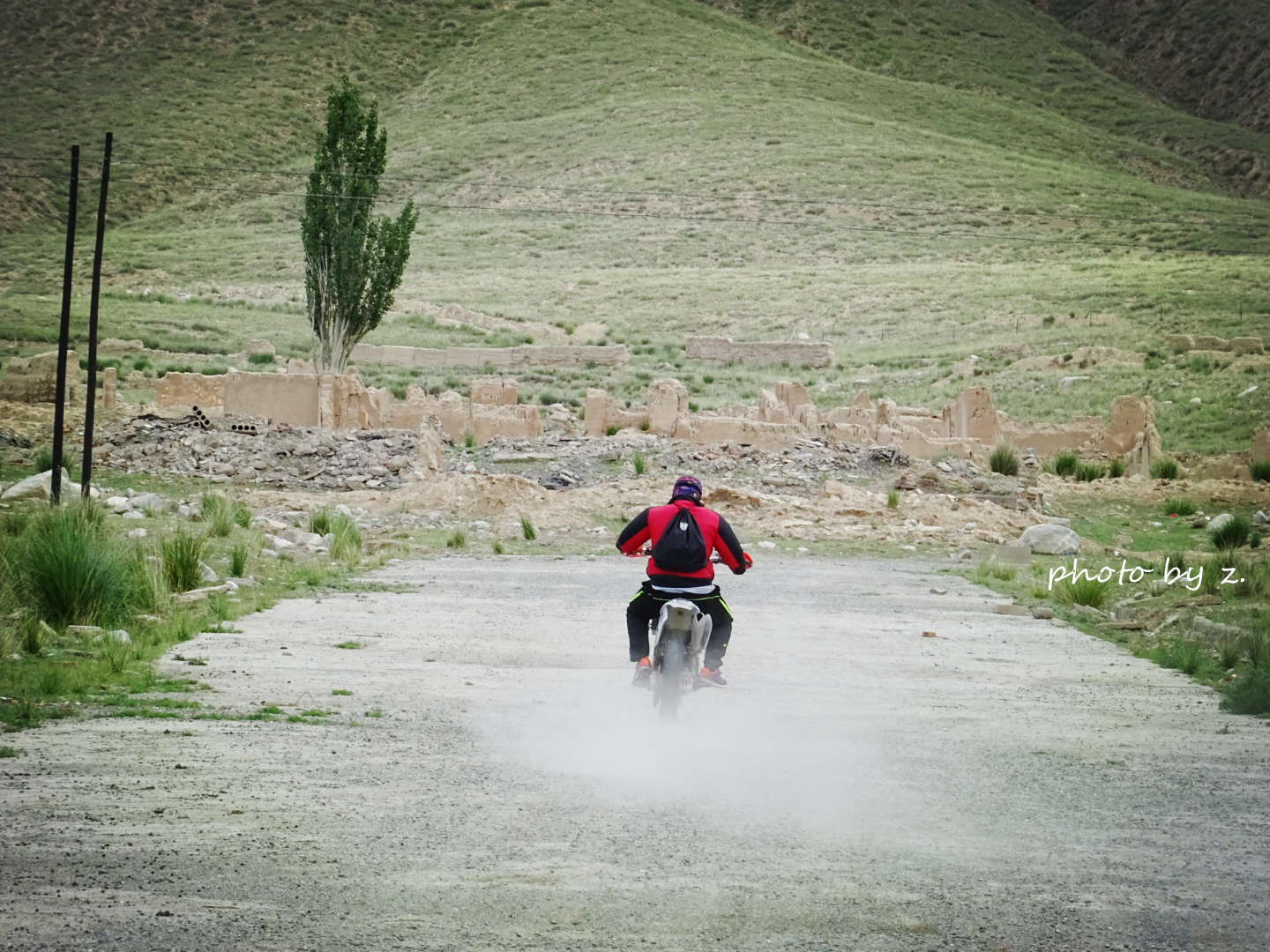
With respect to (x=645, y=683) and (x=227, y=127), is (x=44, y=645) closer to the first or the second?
(x=645, y=683)

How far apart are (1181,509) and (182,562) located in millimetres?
18657

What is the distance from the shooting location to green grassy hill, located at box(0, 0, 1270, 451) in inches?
2440

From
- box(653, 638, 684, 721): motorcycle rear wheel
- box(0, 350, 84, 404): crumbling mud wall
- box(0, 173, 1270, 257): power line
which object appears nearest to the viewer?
box(653, 638, 684, 721): motorcycle rear wheel

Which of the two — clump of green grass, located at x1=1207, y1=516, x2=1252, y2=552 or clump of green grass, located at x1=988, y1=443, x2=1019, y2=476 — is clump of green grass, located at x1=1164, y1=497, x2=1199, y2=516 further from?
clump of green grass, located at x1=1207, y1=516, x2=1252, y2=552

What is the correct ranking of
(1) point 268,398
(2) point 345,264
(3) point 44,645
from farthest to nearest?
(2) point 345,264 → (1) point 268,398 → (3) point 44,645

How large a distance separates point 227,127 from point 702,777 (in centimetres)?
11094

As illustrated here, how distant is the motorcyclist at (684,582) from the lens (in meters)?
8.68

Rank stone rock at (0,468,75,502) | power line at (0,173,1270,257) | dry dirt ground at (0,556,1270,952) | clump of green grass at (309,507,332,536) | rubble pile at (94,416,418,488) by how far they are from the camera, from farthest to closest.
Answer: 1. power line at (0,173,1270,257)
2. rubble pile at (94,416,418,488)
3. clump of green grass at (309,507,332,536)
4. stone rock at (0,468,75,502)
5. dry dirt ground at (0,556,1270,952)

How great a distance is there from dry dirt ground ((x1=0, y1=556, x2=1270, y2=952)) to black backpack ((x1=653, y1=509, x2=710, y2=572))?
2.94 feet

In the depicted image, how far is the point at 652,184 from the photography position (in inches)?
3615

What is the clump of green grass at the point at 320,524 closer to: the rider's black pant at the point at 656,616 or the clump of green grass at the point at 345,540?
the clump of green grass at the point at 345,540

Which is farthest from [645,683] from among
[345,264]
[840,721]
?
[345,264]

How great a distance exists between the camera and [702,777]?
7500mm

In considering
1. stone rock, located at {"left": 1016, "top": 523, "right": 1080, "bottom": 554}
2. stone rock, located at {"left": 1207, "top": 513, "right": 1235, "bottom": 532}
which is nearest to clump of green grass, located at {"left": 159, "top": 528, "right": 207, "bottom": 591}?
stone rock, located at {"left": 1016, "top": 523, "right": 1080, "bottom": 554}
